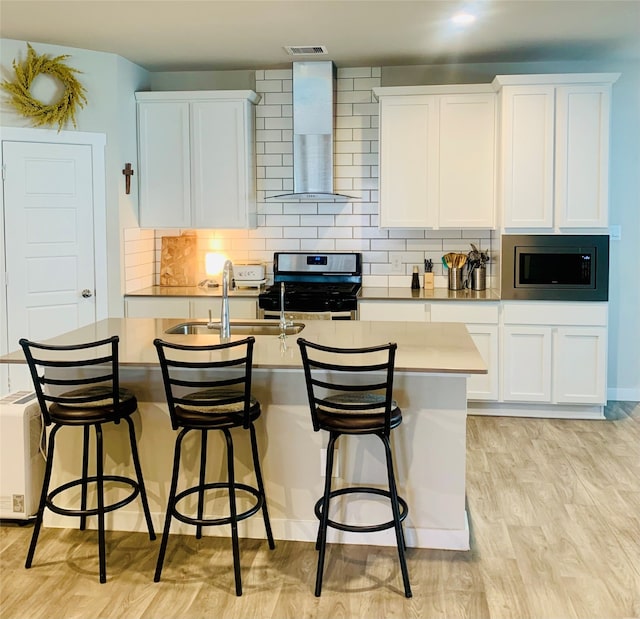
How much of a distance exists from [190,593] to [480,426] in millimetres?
2751

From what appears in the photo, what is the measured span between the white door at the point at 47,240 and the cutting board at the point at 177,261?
778 millimetres

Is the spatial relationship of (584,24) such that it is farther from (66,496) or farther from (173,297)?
(66,496)

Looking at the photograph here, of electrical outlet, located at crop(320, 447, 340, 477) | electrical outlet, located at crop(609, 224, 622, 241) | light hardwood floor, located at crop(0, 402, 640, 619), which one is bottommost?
light hardwood floor, located at crop(0, 402, 640, 619)

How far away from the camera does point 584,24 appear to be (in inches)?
179

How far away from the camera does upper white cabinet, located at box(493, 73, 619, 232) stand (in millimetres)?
5086

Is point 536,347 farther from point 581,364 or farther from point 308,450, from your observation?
point 308,450

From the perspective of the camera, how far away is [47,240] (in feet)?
16.8

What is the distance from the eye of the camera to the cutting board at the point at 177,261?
5938 mm

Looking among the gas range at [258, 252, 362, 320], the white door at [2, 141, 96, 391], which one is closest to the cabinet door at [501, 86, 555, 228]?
the gas range at [258, 252, 362, 320]

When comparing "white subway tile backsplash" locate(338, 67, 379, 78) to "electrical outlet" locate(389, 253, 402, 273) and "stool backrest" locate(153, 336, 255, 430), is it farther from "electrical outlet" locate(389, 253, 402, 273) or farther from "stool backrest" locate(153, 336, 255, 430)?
"stool backrest" locate(153, 336, 255, 430)

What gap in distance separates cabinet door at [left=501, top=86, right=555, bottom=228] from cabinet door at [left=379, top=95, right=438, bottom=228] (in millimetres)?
512

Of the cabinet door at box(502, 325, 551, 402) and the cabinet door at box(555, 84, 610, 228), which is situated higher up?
the cabinet door at box(555, 84, 610, 228)

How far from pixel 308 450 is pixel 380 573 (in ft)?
1.97

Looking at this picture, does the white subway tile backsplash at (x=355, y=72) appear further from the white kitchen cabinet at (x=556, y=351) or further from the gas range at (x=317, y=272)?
the white kitchen cabinet at (x=556, y=351)
